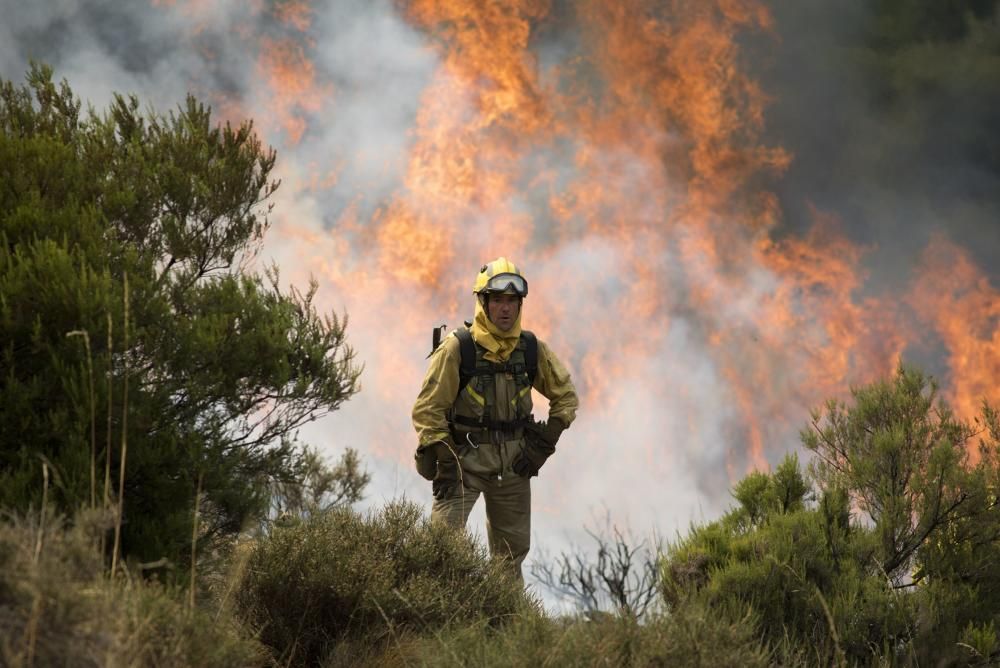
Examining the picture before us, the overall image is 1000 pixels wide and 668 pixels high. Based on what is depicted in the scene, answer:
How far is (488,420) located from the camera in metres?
7.80

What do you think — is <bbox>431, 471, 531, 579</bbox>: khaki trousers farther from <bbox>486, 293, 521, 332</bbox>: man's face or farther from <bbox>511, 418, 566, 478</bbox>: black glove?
<bbox>486, 293, 521, 332</bbox>: man's face

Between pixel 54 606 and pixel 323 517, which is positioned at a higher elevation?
pixel 323 517

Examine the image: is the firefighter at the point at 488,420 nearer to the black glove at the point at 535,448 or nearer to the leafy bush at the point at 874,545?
the black glove at the point at 535,448

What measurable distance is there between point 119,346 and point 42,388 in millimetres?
736

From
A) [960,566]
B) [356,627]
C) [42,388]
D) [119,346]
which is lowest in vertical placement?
[356,627]

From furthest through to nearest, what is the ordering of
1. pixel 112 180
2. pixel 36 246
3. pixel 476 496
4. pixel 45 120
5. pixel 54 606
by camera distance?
pixel 45 120
pixel 112 180
pixel 476 496
pixel 36 246
pixel 54 606

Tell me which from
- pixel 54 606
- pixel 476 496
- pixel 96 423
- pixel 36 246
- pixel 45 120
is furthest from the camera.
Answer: pixel 45 120

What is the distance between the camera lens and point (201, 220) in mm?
10188

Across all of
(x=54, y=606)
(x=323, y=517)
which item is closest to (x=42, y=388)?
(x=323, y=517)

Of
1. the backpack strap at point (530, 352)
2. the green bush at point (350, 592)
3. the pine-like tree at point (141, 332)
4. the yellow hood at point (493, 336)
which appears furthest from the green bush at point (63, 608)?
the backpack strap at point (530, 352)

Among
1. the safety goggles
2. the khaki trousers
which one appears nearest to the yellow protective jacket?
the khaki trousers

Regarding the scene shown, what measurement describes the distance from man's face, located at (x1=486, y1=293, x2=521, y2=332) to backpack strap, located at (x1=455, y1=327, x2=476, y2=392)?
0.87ft

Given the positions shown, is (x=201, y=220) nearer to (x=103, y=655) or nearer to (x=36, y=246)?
(x=36, y=246)

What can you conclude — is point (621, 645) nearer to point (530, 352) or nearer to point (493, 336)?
point (493, 336)
